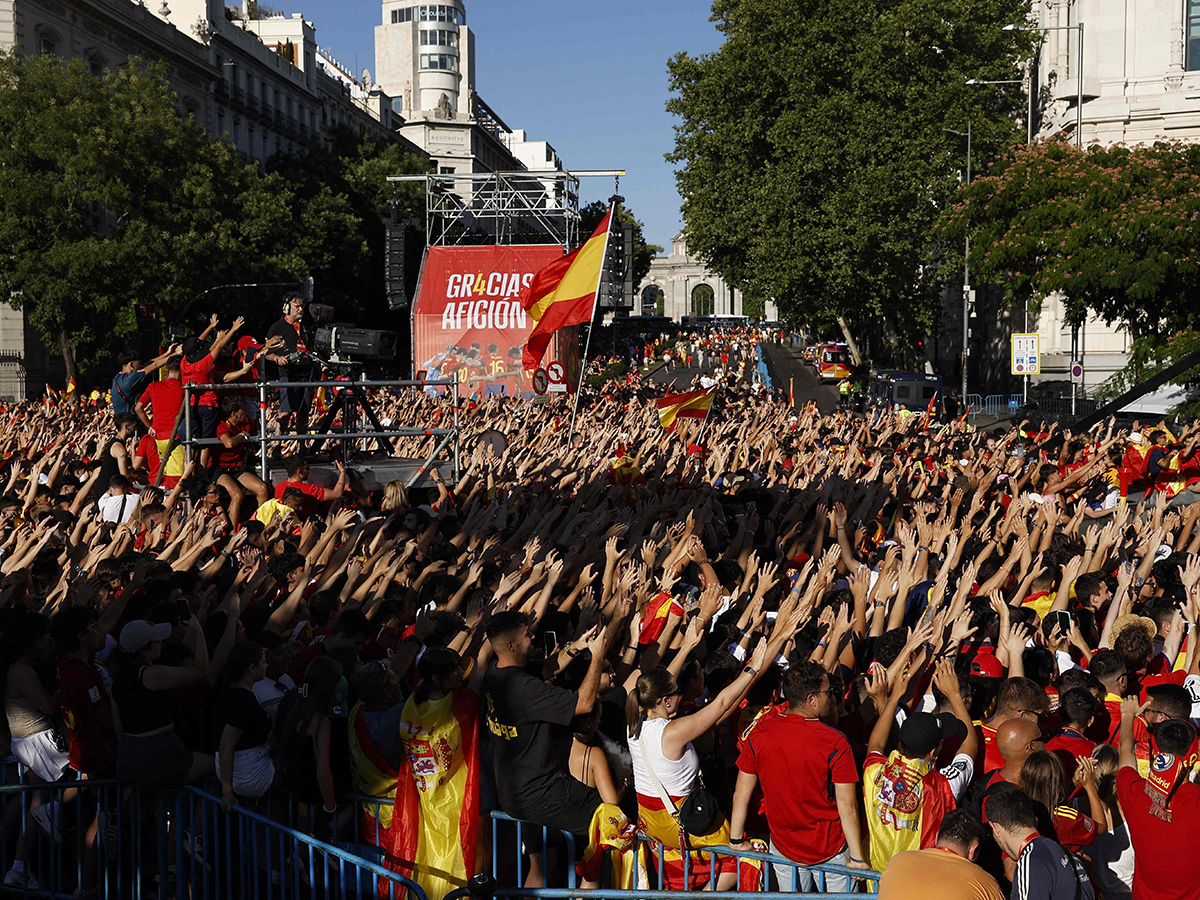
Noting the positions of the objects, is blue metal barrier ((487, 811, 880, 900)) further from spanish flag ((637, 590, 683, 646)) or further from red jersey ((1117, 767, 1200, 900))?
spanish flag ((637, 590, 683, 646))

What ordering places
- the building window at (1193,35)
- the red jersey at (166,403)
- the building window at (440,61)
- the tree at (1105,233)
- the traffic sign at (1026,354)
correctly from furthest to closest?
the building window at (440,61) < the building window at (1193,35) < the traffic sign at (1026,354) < the tree at (1105,233) < the red jersey at (166,403)

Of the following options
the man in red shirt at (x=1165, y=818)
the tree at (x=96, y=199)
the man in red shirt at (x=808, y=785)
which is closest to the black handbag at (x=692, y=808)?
the man in red shirt at (x=808, y=785)

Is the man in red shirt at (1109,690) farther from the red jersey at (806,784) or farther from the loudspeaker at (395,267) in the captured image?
the loudspeaker at (395,267)

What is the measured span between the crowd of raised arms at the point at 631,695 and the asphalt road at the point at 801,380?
23840 mm

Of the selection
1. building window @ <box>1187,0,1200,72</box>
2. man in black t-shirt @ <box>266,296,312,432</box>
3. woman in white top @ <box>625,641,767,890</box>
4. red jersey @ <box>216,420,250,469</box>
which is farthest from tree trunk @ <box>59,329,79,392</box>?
building window @ <box>1187,0,1200,72</box>

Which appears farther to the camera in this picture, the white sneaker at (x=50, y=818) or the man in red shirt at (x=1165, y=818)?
the white sneaker at (x=50, y=818)

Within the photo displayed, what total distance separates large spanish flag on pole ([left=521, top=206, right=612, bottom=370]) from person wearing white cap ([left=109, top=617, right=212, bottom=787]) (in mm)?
10046

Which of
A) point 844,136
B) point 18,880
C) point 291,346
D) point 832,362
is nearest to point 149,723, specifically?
point 18,880

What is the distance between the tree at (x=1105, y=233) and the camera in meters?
20.8

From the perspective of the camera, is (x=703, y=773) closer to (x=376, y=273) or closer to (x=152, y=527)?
(x=152, y=527)

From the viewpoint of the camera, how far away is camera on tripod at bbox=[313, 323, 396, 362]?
1016cm

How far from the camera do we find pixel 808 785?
446 centimetres

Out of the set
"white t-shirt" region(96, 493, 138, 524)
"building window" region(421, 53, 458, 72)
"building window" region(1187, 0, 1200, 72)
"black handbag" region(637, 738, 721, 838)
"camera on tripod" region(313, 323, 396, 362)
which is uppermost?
Answer: "building window" region(421, 53, 458, 72)

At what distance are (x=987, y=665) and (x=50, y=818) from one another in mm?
4184
